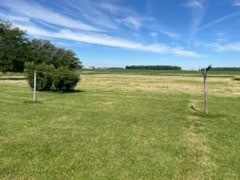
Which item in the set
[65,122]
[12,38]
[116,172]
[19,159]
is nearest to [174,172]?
[116,172]

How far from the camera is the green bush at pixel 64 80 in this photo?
99.9 ft

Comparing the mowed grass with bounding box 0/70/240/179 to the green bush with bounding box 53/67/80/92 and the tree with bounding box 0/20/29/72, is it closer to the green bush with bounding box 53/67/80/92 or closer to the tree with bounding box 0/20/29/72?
the green bush with bounding box 53/67/80/92

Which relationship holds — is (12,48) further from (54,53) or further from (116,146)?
(116,146)

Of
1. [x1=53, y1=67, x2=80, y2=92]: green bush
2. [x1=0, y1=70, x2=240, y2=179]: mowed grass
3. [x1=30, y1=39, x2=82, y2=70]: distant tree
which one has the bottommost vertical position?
[x1=0, y1=70, x2=240, y2=179]: mowed grass

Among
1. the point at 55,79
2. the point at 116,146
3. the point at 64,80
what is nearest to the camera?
the point at 116,146

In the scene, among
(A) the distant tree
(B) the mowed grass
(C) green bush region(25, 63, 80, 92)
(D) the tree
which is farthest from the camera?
(A) the distant tree

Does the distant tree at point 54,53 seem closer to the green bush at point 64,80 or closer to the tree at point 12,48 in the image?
the tree at point 12,48

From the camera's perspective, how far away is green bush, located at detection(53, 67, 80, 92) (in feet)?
99.9

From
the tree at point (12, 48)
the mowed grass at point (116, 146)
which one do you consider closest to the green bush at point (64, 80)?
the mowed grass at point (116, 146)

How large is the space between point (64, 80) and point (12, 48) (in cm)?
3026

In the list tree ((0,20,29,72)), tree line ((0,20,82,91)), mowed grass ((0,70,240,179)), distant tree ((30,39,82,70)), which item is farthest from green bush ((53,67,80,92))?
distant tree ((30,39,82,70))

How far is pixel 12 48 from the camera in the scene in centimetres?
5719

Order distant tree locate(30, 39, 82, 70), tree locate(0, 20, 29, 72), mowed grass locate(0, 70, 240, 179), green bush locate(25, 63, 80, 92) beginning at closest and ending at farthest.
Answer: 1. mowed grass locate(0, 70, 240, 179)
2. green bush locate(25, 63, 80, 92)
3. tree locate(0, 20, 29, 72)
4. distant tree locate(30, 39, 82, 70)

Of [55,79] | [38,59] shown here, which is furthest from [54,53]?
[55,79]
